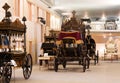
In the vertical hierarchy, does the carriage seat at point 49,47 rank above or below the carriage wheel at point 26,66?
above

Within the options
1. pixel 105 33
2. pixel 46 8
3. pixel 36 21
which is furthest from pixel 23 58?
pixel 105 33

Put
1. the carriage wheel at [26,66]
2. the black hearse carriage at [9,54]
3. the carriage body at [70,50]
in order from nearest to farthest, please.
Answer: the black hearse carriage at [9,54]
the carriage wheel at [26,66]
the carriage body at [70,50]

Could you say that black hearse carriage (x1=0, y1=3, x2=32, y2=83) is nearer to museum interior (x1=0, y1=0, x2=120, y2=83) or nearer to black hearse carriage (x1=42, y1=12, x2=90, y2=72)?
museum interior (x1=0, y1=0, x2=120, y2=83)

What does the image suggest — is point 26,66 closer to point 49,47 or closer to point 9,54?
point 9,54

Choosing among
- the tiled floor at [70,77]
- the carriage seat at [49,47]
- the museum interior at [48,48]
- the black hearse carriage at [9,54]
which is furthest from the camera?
the carriage seat at [49,47]

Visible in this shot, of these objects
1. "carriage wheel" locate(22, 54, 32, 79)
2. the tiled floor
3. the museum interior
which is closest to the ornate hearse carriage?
the museum interior

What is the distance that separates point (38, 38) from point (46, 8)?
3140mm

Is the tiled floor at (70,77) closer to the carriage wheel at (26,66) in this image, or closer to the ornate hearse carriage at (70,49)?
the carriage wheel at (26,66)

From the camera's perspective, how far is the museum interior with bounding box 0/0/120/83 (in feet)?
26.2

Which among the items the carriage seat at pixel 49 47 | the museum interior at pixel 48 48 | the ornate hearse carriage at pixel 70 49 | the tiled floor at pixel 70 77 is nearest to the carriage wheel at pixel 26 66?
the museum interior at pixel 48 48

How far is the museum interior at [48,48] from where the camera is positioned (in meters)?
7.99

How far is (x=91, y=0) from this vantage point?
61.6 feet

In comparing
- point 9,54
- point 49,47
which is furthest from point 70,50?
point 9,54

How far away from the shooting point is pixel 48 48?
45.0ft
